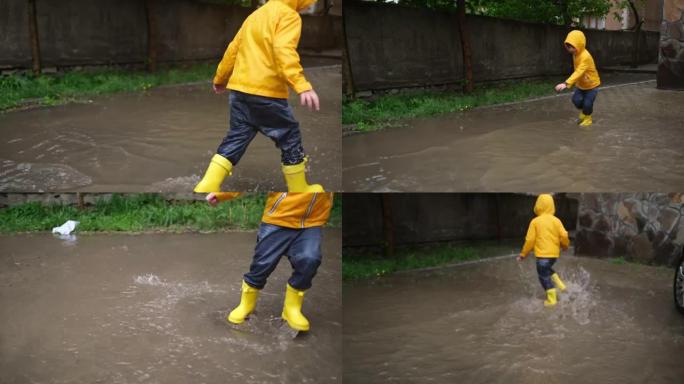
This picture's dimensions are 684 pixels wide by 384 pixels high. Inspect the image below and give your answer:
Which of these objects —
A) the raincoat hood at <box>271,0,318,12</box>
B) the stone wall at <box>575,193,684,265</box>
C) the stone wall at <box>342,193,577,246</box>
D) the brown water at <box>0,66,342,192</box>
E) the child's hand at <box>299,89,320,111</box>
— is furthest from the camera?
the stone wall at <box>575,193,684,265</box>

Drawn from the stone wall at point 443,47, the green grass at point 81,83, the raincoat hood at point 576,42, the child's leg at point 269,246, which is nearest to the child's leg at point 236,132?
the child's leg at point 269,246

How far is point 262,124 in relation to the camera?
2957 millimetres

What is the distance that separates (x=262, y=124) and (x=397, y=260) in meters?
1.15

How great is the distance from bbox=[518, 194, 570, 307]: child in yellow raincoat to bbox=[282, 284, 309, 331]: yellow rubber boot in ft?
5.23

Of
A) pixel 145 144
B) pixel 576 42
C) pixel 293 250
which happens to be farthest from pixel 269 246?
pixel 576 42

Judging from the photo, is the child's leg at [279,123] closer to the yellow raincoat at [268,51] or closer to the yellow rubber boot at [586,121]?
the yellow raincoat at [268,51]

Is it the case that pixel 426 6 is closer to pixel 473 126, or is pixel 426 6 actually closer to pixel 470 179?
pixel 473 126

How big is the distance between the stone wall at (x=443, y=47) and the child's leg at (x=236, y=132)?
172 cm

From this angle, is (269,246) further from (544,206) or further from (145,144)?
(544,206)

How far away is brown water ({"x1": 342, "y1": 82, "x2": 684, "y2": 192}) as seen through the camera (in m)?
3.83

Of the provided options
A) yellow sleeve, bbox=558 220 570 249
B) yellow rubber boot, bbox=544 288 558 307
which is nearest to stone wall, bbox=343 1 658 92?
yellow sleeve, bbox=558 220 570 249

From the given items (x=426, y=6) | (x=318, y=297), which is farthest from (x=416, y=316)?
(x=426, y=6)

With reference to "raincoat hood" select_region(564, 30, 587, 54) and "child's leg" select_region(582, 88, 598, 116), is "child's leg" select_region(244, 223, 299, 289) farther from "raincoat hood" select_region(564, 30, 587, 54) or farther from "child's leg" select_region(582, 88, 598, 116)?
"raincoat hood" select_region(564, 30, 587, 54)

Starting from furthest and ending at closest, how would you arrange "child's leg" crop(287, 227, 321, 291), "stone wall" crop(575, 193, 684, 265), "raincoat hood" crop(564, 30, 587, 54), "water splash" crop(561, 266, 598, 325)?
"raincoat hood" crop(564, 30, 587, 54)
"stone wall" crop(575, 193, 684, 265)
"water splash" crop(561, 266, 598, 325)
"child's leg" crop(287, 227, 321, 291)
